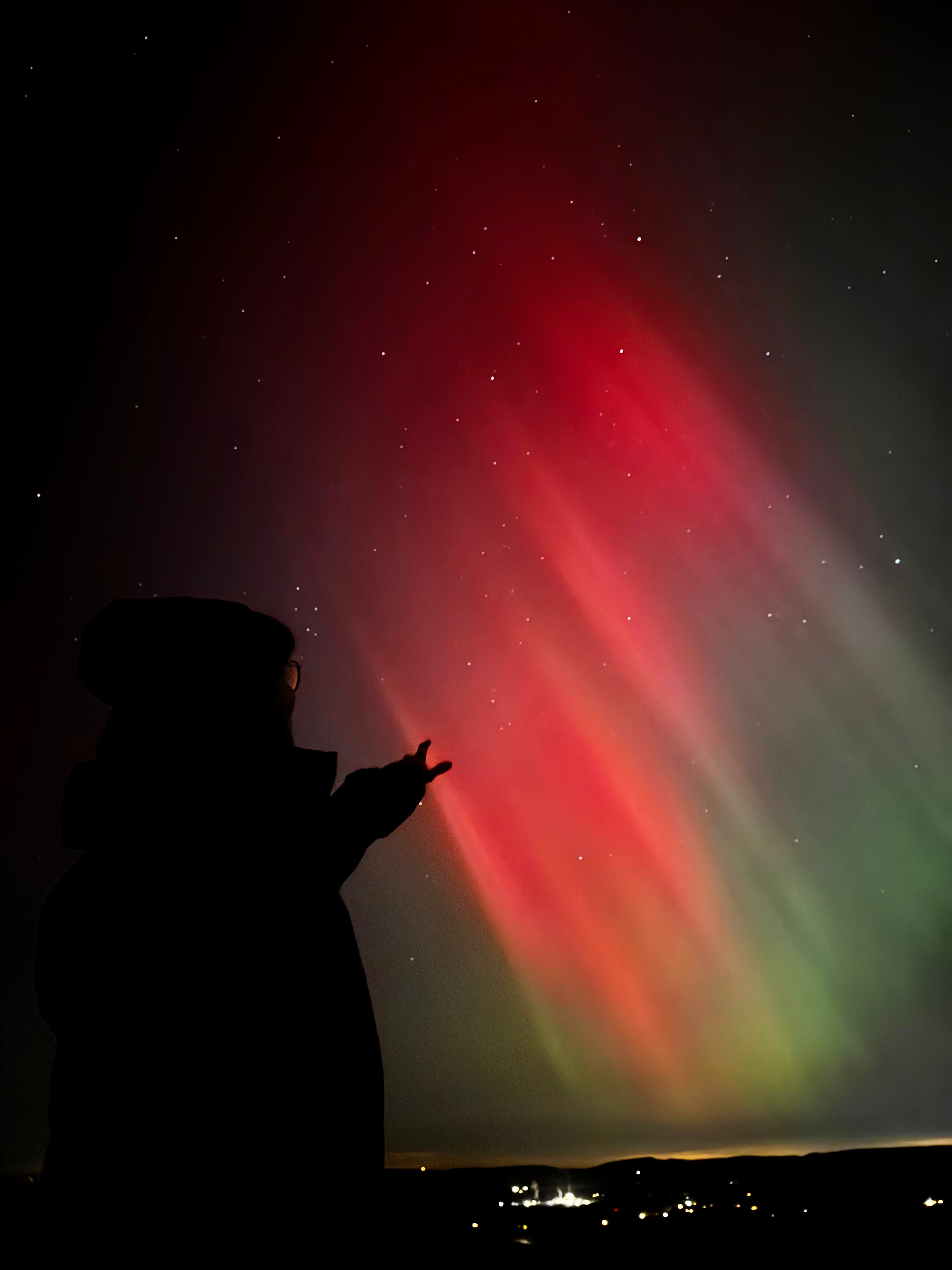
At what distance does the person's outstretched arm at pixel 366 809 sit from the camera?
367 cm

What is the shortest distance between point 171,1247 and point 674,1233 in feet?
8.68

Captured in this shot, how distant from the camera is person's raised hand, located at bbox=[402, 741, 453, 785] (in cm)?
397

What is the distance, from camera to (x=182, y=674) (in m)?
3.76

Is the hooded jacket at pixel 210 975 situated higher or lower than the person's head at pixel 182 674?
lower

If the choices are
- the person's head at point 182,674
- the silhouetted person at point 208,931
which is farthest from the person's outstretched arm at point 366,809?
the person's head at point 182,674

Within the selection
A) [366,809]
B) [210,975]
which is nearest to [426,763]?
[366,809]

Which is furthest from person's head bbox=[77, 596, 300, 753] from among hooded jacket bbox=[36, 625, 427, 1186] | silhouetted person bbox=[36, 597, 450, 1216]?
hooded jacket bbox=[36, 625, 427, 1186]

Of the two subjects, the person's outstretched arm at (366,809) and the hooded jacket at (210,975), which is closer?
the hooded jacket at (210,975)

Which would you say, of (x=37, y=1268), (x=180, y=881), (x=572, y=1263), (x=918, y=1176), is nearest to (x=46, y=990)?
(x=180, y=881)

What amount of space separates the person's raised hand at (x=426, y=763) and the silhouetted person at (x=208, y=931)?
2cm

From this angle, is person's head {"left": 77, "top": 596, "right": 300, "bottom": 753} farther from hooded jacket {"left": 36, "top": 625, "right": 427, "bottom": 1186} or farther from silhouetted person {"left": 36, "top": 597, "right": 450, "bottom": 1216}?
hooded jacket {"left": 36, "top": 625, "right": 427, "bottom": 1186}

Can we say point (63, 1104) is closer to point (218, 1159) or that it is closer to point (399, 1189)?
point (218, 1159)

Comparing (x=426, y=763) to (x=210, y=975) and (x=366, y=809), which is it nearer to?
(x=366, y=809)

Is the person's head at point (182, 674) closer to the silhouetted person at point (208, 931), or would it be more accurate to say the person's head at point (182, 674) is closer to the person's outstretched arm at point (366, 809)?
the silhouetted person at point (208, 931)
